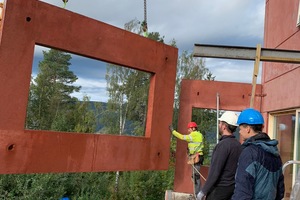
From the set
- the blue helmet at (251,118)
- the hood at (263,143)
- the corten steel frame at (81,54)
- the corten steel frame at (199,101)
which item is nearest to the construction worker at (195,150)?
the corten steel frame at (199,101)

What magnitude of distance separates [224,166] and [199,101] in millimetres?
4114

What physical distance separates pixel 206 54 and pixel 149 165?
237cm

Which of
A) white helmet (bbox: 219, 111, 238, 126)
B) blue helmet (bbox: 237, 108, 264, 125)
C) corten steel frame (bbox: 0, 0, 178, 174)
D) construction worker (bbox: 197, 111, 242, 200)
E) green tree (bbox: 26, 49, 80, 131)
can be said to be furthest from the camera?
green tree (bbox: 26, 49, 80, 131)

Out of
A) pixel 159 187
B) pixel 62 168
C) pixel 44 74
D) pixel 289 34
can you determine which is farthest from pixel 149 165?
pixel 44 74

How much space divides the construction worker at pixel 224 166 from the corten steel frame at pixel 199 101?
12.3 ft

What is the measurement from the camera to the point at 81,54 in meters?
4.93

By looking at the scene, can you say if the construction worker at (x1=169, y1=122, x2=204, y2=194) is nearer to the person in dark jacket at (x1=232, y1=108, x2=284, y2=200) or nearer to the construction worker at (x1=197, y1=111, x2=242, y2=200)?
the construction worker at (x1=197, y1=111, x2=242, y2=200)

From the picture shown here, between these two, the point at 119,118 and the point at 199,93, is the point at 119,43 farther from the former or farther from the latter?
the point at 119,118

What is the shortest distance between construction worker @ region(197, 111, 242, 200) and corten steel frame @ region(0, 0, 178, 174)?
211 cm

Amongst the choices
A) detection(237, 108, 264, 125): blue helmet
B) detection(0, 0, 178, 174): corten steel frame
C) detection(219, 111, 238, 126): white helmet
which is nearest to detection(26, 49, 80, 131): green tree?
detection(0, 0, 178, 174): corten steel frame

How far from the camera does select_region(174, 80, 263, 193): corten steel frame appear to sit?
7379 mm

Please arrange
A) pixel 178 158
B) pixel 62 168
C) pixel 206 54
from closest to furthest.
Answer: pixel 206 54, pixel 62 168, pixel 178 158

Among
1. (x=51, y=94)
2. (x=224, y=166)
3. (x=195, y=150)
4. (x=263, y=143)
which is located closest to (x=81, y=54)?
(x=224, y=166)

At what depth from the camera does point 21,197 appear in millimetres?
10711
